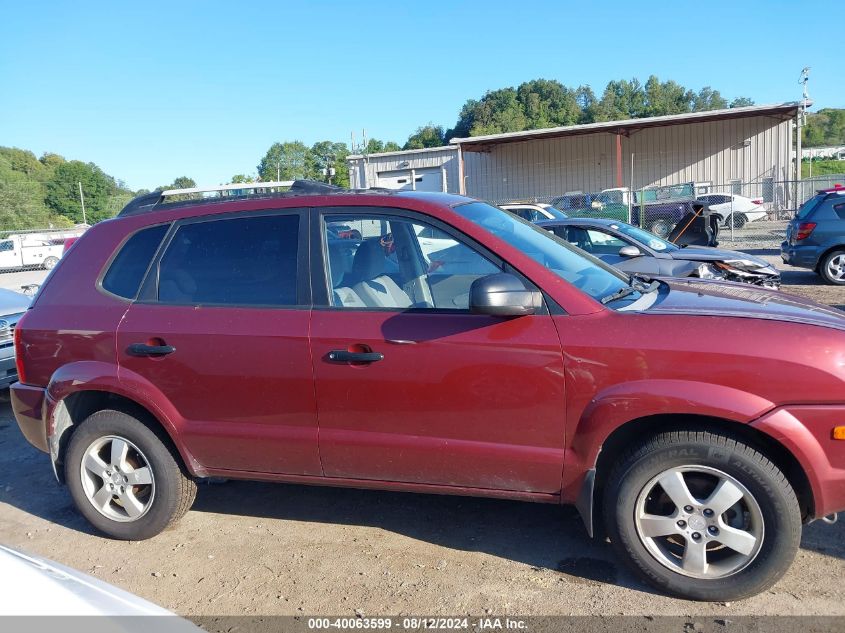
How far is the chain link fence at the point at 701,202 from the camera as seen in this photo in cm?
2238

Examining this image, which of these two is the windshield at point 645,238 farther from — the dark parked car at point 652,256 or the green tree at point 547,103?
the green tree at point 547,103

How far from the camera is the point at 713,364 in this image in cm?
290

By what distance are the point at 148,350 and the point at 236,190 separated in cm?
117

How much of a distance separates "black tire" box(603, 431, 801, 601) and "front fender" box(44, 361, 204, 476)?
225 centimetres

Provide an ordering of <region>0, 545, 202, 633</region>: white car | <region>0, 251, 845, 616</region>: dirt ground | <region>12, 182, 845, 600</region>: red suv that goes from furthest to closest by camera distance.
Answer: <region>0, 251, 845, 616</region>: dirt ground, <region>12, 182, 845, 600</region>: red suv, <region>0, 545, 202, 633</region>: white car

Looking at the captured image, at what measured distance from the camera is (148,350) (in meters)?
3.71

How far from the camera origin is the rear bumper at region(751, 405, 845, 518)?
2.82 meters

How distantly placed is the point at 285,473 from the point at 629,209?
67.4 ft

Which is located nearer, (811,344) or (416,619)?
(811,344)

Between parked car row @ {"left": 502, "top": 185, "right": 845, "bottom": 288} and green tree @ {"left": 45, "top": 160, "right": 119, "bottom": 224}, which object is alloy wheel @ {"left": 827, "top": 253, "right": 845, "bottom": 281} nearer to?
parked car row @ {"left": 502, "top": 185, "right": 845, "bottom": 288}

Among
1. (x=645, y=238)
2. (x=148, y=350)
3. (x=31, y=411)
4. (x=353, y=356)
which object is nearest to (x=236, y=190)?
(x=148, y=350)

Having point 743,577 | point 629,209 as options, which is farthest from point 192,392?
point 629,209

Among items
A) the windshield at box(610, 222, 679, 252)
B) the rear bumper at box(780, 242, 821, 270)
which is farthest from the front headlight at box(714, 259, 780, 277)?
the rear bumper at box(780, 242, 821, 270)

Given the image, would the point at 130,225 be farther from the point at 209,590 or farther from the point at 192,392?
the point at 209,590
